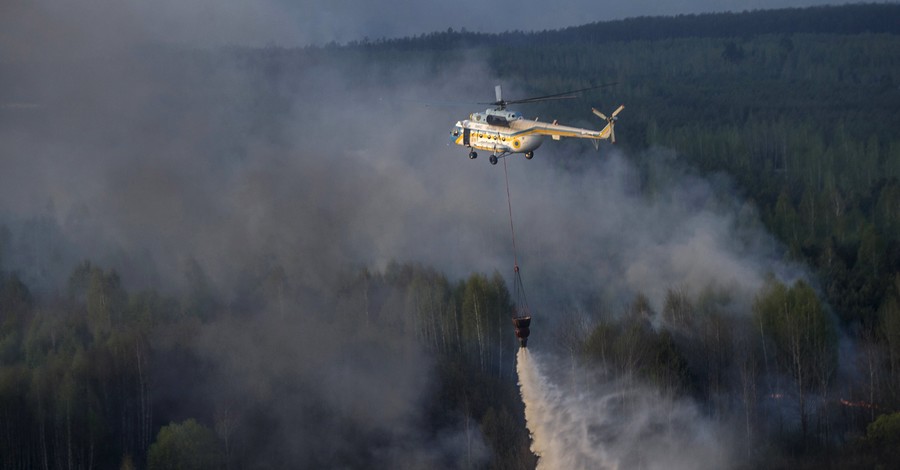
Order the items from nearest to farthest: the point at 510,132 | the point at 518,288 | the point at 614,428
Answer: the point at 510,132
the point at 614,428
the point at 518,288

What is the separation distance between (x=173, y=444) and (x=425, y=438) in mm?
9701

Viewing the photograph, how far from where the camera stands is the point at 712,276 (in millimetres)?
68312

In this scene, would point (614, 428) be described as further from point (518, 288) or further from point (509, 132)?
point (518, 288)

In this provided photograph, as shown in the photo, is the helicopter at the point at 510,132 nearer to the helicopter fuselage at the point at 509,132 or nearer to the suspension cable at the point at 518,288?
the helicopter fuselage at the point at 509,132

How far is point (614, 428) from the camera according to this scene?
176 feet

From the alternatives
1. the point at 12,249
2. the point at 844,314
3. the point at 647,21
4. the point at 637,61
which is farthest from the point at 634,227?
the point at 647,21

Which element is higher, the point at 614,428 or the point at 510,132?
the point at 510,132

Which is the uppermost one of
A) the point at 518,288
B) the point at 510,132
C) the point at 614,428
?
the point at 510,132

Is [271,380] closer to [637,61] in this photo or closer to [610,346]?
[610,346]

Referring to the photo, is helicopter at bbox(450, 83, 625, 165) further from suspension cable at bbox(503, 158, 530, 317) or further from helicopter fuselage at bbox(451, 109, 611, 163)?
suspension cable at bbox(503, 158, 530, 317)

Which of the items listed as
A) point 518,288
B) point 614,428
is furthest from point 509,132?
point 518,288

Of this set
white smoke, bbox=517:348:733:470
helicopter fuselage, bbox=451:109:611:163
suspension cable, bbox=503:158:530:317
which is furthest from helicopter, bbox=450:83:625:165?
white smoke, bbox=517:348:733:470

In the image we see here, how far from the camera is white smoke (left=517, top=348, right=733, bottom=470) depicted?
51938mm

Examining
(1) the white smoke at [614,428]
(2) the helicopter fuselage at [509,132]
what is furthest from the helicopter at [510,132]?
(1) the white smoke at [614,428]
